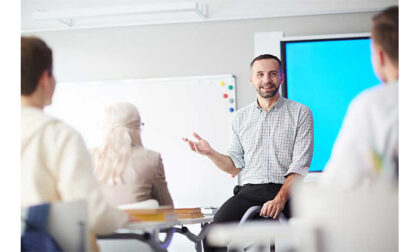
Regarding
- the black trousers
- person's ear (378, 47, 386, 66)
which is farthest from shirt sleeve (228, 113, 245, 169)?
person's ear (378, 47, 386, 66)

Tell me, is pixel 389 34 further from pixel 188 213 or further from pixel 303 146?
pixel 303 146

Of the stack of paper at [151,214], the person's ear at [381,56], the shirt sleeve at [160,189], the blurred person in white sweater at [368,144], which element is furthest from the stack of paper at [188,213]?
the person's ear at [381,56]

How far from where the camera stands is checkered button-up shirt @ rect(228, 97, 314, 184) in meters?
2.66

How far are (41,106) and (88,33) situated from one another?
292 cm

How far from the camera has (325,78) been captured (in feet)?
13.1

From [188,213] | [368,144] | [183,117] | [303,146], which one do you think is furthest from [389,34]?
[183,117]

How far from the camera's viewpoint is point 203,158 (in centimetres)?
416

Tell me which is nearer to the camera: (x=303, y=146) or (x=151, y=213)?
(x=151, y=213)

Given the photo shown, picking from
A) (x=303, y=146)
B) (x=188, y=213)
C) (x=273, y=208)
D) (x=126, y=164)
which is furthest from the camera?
(x=303, y=146)

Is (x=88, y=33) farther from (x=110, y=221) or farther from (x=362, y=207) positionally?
(x=362, y=207)

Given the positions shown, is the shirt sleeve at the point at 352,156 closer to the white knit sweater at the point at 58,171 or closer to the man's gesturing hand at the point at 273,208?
the white knit sweater at the point at 58,171

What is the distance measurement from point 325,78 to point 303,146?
4.92ft

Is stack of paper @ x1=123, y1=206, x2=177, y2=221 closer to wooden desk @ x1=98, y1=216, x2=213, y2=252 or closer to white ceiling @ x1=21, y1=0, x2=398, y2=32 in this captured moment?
wooden desk @ x1=98, y1=216, x2=213, y2=252

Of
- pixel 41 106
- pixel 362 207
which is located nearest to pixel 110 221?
pixel 41 106
